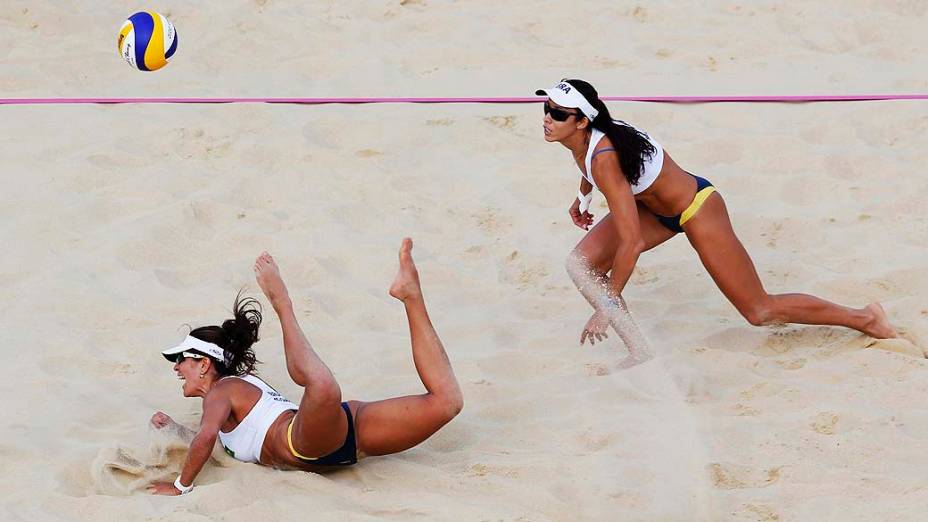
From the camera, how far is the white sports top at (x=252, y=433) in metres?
4.21

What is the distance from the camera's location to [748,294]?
4859 mm

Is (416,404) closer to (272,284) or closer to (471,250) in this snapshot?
(272,284)

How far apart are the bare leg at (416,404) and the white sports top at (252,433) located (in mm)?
301

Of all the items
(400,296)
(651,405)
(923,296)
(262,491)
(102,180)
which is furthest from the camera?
(102,180)

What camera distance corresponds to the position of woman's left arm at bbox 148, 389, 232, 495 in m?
3.96

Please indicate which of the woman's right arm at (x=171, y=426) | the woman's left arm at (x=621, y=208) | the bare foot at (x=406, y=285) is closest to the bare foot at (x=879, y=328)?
the woman's left arm at (x=621, y=208)

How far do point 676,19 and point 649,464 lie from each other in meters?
4.43

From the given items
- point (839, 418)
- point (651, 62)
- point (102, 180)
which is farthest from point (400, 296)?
point (651, 62)

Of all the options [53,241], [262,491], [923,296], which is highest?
[53,241]

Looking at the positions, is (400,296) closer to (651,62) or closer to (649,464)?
(649,464)

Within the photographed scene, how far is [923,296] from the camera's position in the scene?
5.25 m

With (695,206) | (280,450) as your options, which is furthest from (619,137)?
(280,450)

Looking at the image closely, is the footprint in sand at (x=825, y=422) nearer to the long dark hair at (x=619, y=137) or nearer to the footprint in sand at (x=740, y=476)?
the footprint in sand at (x=740, y=476)

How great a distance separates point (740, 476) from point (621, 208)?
116 cm
